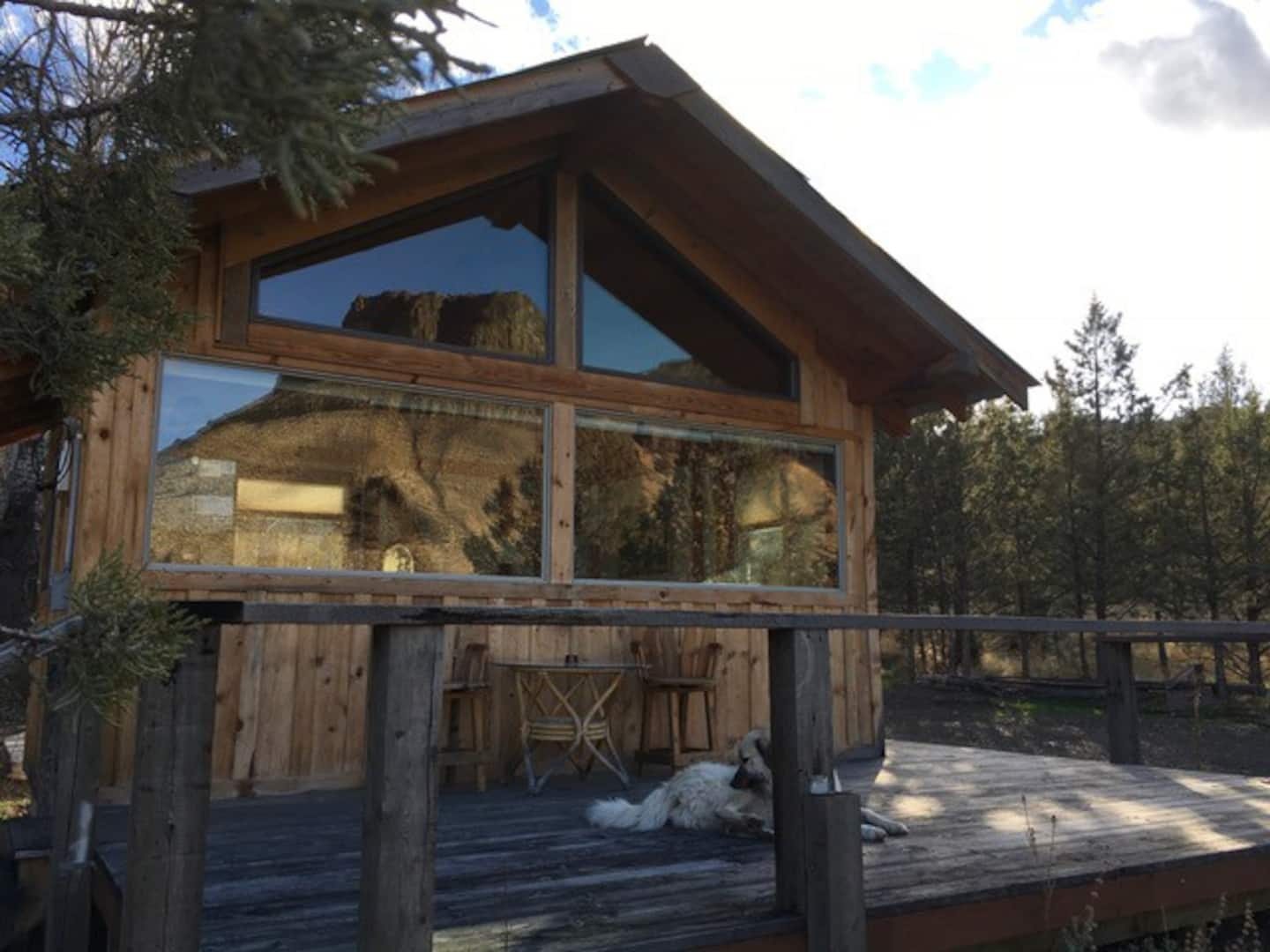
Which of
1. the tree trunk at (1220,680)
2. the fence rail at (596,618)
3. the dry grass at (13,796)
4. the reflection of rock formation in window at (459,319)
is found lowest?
the dry grass at (13,796)

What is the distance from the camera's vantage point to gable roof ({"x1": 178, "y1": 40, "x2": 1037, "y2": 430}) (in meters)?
5.55

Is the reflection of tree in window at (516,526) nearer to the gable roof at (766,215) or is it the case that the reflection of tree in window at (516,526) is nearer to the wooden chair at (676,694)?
the wooden chair at (676,694)

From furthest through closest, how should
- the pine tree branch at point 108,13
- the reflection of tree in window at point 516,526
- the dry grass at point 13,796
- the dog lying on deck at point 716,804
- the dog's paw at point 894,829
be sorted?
1. the dry grass at point 13,796
2. the reflection of tree in window at point 516,526
3. the dog lying on deck at point 716,804
4. the dog's paw at point 894,829
5. the pine tree branch at point 108,13

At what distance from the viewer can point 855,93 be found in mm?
10078

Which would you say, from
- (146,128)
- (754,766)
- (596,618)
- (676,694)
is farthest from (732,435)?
(146,128)

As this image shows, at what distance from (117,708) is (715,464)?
5048mm

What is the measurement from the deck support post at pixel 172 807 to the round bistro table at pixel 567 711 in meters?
3.00

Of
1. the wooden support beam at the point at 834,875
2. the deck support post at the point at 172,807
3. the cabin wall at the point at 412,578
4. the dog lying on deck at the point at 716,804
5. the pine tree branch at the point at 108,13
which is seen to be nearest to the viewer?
the pine tree branch at the point at 108,13

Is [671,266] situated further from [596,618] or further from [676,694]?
[596,618]

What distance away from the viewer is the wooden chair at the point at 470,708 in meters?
5.51

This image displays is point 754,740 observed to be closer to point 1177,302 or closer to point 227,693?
point 227,693

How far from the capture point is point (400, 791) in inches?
96.3

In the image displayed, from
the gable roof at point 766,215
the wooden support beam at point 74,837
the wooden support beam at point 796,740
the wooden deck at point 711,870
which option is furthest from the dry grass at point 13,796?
the wooden support beam at point 796,740

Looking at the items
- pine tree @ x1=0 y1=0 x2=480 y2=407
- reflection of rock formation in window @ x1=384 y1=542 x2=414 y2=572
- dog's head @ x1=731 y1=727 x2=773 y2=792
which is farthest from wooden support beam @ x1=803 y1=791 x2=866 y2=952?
reflection of rock formation in window @ x1=384 y1=542 x2=414 y2=572
